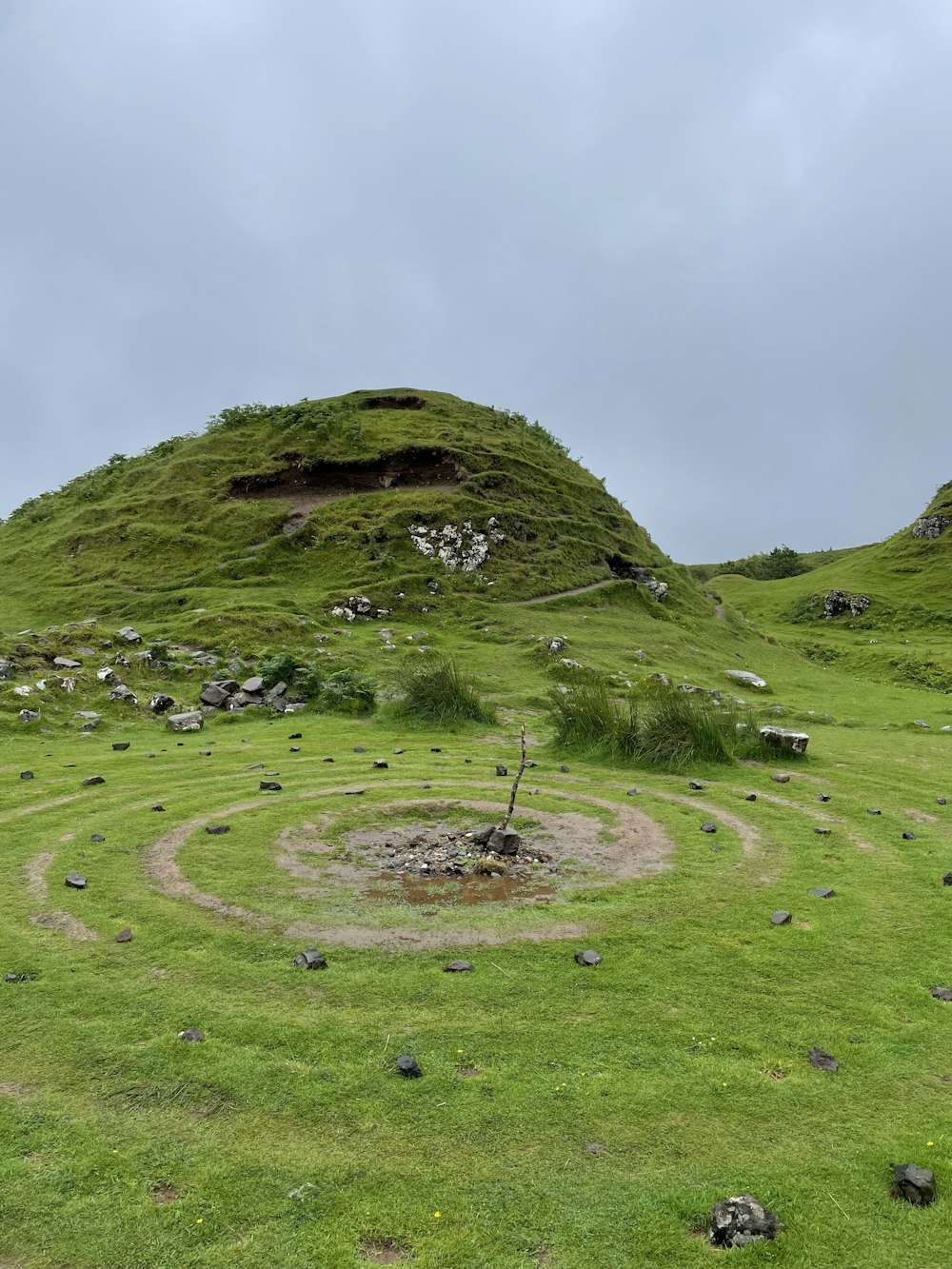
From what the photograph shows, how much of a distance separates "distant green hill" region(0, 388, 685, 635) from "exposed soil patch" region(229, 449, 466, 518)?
0.10 metres

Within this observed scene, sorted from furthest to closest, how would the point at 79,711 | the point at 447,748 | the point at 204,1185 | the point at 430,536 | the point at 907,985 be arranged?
the point at 430,536, the point at 79,711, the point at 447,748, the point at 907,985, the point at 204,1185

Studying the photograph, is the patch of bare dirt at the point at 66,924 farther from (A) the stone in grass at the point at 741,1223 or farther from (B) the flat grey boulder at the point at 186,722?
(B) the flat grey boulder at the point at 186,722

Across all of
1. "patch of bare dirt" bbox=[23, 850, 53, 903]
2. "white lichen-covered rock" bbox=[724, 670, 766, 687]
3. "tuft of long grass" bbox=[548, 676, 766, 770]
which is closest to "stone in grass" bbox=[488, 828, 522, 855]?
"patch of bare dirt" bbox=[23, 850, 53, 903]

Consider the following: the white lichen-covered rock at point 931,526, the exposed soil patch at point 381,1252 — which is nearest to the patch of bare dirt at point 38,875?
the exposed soil patch at point 381,1252

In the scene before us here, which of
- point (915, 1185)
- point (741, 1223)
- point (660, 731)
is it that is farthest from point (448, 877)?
point (660, 731)

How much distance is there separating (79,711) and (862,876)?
19.2 meters

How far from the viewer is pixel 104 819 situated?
11.5 m

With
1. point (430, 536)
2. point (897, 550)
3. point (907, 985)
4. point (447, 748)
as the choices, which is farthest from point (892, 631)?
point (907, 985)

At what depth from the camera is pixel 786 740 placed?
1706 centimetres

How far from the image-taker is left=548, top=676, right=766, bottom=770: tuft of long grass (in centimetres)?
1669

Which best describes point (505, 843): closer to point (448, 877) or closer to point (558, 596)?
point (448, 877)

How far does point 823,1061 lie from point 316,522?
1719 inches

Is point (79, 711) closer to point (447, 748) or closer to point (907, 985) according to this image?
point (447, 748)

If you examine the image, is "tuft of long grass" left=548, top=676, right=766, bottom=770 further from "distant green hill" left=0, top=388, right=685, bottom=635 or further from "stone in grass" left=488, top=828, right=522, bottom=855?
"distant green hill" left=0, top=388, right=685, bottom=635
